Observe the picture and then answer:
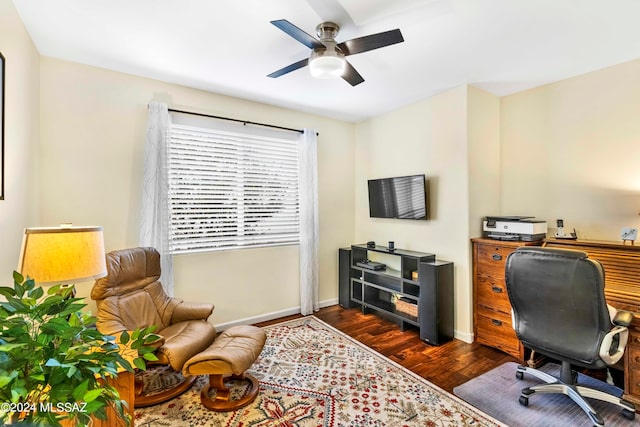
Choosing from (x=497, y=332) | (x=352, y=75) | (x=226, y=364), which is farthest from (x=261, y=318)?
(x=352, y=75)

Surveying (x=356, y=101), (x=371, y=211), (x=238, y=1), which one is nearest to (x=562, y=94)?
(x=356, y=101)

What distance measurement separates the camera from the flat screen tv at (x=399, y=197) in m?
3.47

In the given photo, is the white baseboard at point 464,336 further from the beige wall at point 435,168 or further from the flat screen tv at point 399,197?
the flat screen tv at point 399,197

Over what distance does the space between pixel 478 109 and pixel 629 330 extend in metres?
2.27

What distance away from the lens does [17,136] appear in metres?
2.00

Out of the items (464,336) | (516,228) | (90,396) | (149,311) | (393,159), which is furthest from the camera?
(393,159)

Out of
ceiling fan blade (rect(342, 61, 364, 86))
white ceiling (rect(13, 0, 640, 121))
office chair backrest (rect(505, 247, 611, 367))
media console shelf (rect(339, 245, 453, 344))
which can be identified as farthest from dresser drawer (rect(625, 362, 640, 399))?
ceiling fan blade (rect(342, 61, 364, 86))

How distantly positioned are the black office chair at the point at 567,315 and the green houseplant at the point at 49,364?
223cm

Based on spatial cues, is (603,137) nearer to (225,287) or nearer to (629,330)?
(629,330)

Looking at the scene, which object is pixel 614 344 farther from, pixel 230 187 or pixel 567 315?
pixel 230 187

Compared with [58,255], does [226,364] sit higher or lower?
lower

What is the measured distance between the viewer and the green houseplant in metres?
0.58

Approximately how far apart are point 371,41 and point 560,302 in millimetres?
2049

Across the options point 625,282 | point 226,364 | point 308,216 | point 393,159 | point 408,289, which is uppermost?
point 393,159
